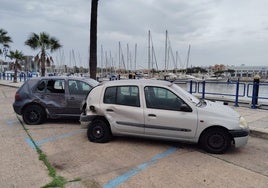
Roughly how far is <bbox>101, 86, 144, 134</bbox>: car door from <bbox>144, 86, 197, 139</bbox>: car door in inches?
8.0

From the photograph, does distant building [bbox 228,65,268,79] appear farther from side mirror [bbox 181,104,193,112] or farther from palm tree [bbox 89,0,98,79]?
side mirror [bbox 181,104,193,112]

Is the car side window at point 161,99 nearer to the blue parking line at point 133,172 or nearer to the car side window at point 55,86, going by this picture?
the blue parking line at point 133,172

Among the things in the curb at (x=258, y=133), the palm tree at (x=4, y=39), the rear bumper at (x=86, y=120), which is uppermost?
the palm tree at (x=4, y=39)

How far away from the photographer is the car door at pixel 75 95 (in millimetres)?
7578

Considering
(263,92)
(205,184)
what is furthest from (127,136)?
(263,92)

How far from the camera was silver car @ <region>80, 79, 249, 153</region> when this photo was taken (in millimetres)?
5121

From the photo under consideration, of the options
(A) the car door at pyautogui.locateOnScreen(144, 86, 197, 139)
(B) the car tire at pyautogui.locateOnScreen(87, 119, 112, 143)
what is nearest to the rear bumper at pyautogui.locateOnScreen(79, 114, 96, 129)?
(B) the car tire at pyautogui.locateOnScreen(87, 119, 112, 143)

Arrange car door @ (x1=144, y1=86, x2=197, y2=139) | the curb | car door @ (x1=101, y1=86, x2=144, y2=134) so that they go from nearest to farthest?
car door @ (x1=144, y1=86, x2=197, y2=139)
car door @ (x1=101, y1=86, x2=144, y2=134)
the curb

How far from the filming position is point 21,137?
6.20m

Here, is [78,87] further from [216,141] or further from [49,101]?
[216,141]

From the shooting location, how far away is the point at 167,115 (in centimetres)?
528

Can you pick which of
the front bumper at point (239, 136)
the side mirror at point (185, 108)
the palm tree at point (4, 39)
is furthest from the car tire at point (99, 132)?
the palm tree at point (4, 39)

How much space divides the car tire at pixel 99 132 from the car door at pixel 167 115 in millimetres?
993

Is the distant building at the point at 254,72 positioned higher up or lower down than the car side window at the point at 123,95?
higher up
